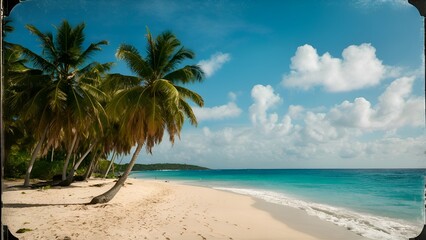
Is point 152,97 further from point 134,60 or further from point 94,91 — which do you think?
point 94,91

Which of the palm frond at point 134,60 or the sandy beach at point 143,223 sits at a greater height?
the palm frond at point 134,60

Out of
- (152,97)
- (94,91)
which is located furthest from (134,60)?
(94,91)

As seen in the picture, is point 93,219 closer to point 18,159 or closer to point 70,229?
point 70,229

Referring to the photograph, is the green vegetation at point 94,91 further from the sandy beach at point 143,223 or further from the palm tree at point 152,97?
the sandy beach at point 143,223

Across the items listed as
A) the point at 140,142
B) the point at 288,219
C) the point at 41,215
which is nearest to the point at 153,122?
the point at 140,142

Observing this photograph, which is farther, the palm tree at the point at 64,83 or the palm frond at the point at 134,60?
the palm tree at the point at 64,83

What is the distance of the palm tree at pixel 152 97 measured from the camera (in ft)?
29.6

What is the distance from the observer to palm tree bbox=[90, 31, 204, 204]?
9.02m

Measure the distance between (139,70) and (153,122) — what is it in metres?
1.91

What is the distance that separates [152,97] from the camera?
934 cm

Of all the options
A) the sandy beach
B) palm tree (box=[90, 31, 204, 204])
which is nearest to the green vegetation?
palm tree (box=[90, 31, 204, 204])

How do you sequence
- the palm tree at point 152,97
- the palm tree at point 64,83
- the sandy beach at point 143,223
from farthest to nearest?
the palm tree at point 64,83 < the palm tree at point 152,97 < the sandy beach at point 143,223

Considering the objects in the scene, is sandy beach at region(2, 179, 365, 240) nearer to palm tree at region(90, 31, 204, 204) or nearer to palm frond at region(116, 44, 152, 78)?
palm tree at region(90, 31, 204, 204)

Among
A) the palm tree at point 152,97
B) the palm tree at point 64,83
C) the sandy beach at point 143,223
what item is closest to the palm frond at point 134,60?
the palm tree at point 152,97
